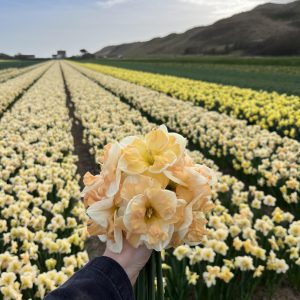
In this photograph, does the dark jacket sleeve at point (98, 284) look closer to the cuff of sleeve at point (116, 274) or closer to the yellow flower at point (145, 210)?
the cuff of sleeve at point (116, 274)

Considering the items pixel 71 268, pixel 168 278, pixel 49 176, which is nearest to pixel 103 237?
pixel 71 268

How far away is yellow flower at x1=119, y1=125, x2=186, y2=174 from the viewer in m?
1.37

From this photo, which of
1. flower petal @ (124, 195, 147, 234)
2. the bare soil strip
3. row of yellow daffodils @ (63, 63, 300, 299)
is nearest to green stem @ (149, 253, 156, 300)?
flower petal @ (124, 195, 147, 234)

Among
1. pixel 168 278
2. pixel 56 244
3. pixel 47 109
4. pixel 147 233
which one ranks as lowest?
pixel 47 109

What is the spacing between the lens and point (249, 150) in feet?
24.4

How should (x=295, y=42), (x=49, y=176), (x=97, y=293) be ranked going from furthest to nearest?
(x=295, y=42) < (x=49, y=176) < (x=97, y=293)

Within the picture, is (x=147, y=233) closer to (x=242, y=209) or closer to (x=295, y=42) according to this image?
(x=242, y=209)

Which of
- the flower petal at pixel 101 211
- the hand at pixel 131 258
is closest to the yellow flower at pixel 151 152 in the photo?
the flower petal at pixel 101 211

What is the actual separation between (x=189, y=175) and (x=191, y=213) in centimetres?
13

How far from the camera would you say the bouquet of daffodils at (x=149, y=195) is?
1.35m

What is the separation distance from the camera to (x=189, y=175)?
4.59ft

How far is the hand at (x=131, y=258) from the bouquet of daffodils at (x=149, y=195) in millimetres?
30

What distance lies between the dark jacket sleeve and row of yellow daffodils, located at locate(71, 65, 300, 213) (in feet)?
13.8

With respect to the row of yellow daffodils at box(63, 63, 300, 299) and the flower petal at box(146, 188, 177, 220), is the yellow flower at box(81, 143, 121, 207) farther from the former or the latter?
the row of yellow daffodils at box(63, 63, 300, 299)
